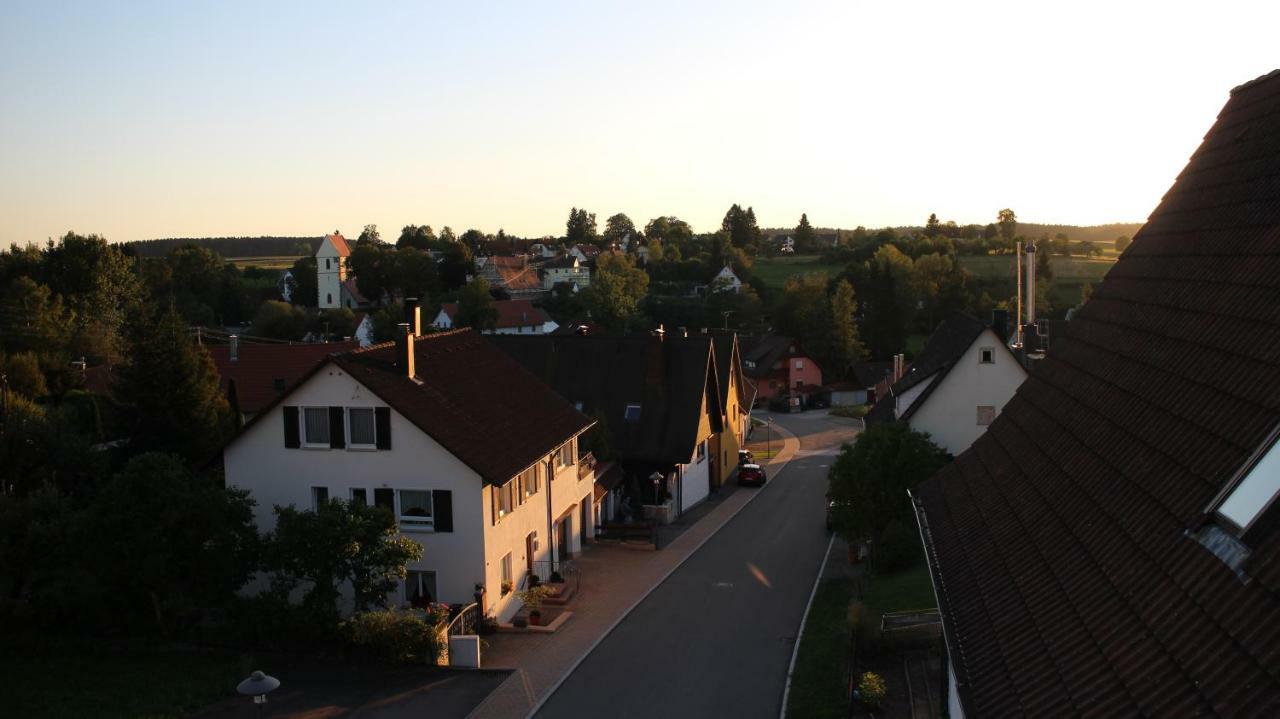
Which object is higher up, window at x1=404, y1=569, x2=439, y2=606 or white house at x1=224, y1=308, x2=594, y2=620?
white house at x1=224, y1=308, x2=594, y2=620

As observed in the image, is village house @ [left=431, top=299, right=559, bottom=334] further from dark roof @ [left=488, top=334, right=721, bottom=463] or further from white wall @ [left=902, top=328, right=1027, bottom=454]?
white wall @ [left=902, top=328, right=1027, bottom=454]

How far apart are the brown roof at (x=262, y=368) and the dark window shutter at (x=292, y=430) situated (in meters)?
22.4

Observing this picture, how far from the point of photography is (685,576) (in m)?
32.9

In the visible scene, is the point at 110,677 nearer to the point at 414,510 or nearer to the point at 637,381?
the point at 414,510

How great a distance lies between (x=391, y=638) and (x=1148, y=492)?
17.7 m

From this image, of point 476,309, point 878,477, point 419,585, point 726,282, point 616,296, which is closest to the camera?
point 419,585

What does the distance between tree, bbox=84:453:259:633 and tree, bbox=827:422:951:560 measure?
16028 mm

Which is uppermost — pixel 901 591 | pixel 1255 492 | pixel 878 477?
pixel 1255 492

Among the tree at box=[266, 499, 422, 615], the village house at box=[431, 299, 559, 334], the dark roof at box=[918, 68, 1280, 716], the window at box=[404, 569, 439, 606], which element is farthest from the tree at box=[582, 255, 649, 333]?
the dark roof at box=[918, 68, 1280, 716]

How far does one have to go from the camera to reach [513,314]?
115375 mm

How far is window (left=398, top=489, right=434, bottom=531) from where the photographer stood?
88.0 feet

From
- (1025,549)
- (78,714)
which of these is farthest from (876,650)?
(78,714)

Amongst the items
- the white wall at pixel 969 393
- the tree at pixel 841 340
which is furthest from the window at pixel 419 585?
the tree at pixel 841 340

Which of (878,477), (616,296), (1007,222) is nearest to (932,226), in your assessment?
(1007,222)
